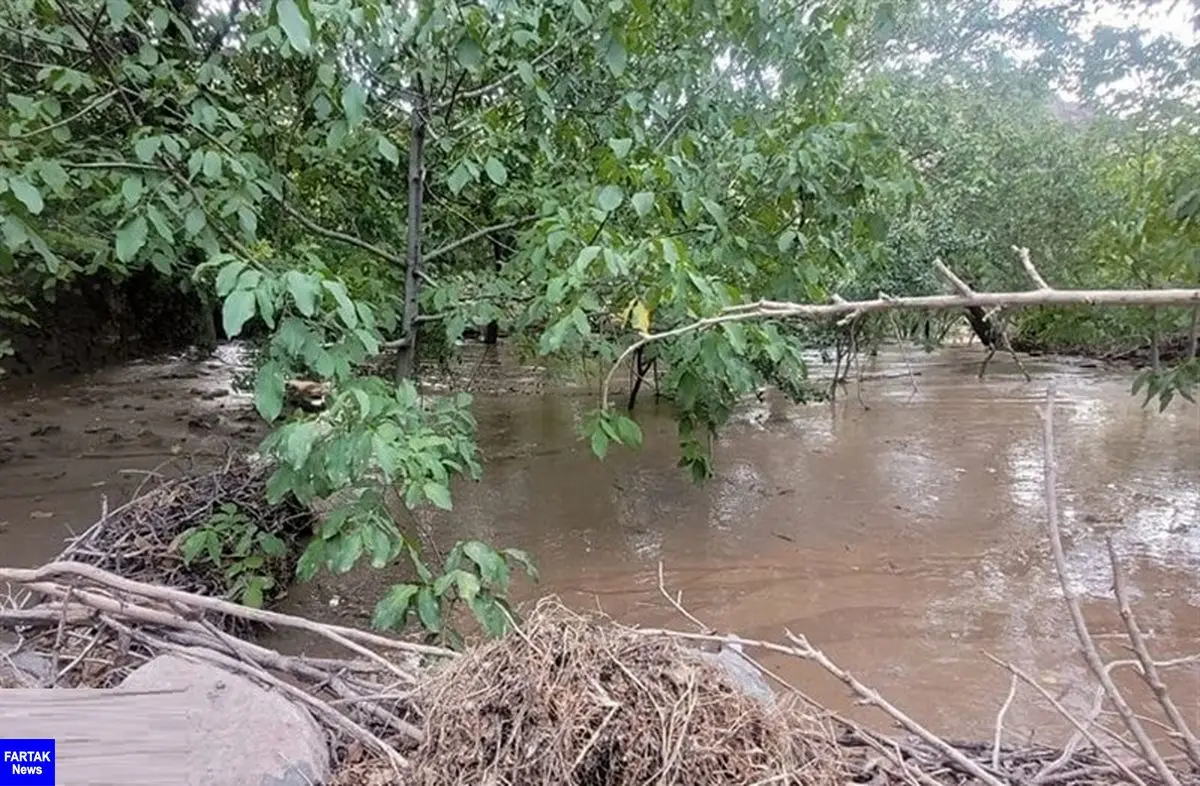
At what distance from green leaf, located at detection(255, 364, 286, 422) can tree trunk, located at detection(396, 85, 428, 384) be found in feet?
2.98

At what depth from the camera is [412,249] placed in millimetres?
2957

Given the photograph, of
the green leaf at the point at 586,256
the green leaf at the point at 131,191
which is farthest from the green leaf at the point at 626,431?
the green leaf at the point at 131,191

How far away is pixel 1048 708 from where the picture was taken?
257 cm

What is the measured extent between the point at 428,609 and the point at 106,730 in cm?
76

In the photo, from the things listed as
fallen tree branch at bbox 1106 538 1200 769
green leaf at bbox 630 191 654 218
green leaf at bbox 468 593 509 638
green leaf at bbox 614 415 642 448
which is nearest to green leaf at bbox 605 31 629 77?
green leaf at bbox 630 191 654 218

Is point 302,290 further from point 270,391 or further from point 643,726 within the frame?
point 643,726

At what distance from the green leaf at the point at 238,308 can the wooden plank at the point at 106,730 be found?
76cm

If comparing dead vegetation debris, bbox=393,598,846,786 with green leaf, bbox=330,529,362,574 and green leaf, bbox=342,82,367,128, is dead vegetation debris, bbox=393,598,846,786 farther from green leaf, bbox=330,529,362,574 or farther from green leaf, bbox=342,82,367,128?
green leaf, bbox=342,82,367,128

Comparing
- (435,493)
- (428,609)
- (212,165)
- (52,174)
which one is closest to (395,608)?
(428,609)

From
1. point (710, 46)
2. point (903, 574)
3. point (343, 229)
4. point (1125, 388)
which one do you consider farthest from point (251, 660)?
point (1125, 388)

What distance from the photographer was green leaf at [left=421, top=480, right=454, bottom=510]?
197cm

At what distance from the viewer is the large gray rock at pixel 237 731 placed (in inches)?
56.9

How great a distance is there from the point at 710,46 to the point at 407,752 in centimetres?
255

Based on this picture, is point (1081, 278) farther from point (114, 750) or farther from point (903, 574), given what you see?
point (114, 750)
